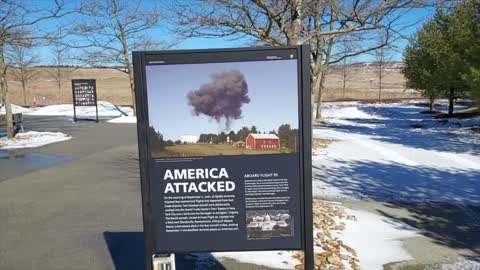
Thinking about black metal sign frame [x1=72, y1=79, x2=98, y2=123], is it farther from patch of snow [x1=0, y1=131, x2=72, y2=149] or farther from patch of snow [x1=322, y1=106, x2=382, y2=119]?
patch of snow [x1=322, y1=106, x2=382, y2=119]

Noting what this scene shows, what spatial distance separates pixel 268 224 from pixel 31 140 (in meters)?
14.1

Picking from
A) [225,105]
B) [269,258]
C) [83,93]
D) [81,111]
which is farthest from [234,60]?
[81,111]

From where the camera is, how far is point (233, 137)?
319 cm

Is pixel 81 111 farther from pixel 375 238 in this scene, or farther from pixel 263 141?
pixel 263 141

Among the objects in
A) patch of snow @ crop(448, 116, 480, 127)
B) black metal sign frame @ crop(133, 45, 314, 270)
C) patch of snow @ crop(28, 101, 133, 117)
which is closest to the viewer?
black metal sign frame @ crop(133, 45, 314, 270)

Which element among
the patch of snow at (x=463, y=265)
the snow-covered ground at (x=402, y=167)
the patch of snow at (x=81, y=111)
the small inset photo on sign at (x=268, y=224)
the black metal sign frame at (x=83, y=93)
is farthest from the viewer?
the patch of snow at (x=81, y=111)

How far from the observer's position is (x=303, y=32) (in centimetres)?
796

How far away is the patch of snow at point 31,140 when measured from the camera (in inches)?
567

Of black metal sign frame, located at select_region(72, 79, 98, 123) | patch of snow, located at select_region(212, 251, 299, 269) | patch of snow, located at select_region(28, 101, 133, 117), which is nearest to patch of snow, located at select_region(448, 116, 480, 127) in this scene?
black metal sign frame, located at select_region(72, 79, 98, 123)

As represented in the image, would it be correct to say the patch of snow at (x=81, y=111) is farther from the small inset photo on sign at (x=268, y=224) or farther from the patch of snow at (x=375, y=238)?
the small inset photo on sign at (x=268, y=224)

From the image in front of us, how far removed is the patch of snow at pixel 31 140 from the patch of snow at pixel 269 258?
11.4 metres

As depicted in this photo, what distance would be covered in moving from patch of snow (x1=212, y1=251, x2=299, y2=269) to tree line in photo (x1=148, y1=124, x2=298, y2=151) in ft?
5.69

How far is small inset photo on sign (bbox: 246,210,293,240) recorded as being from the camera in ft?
10.6

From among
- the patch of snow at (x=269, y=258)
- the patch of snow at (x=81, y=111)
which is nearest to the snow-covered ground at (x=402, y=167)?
the patch of snow at (x=269, y=258)
